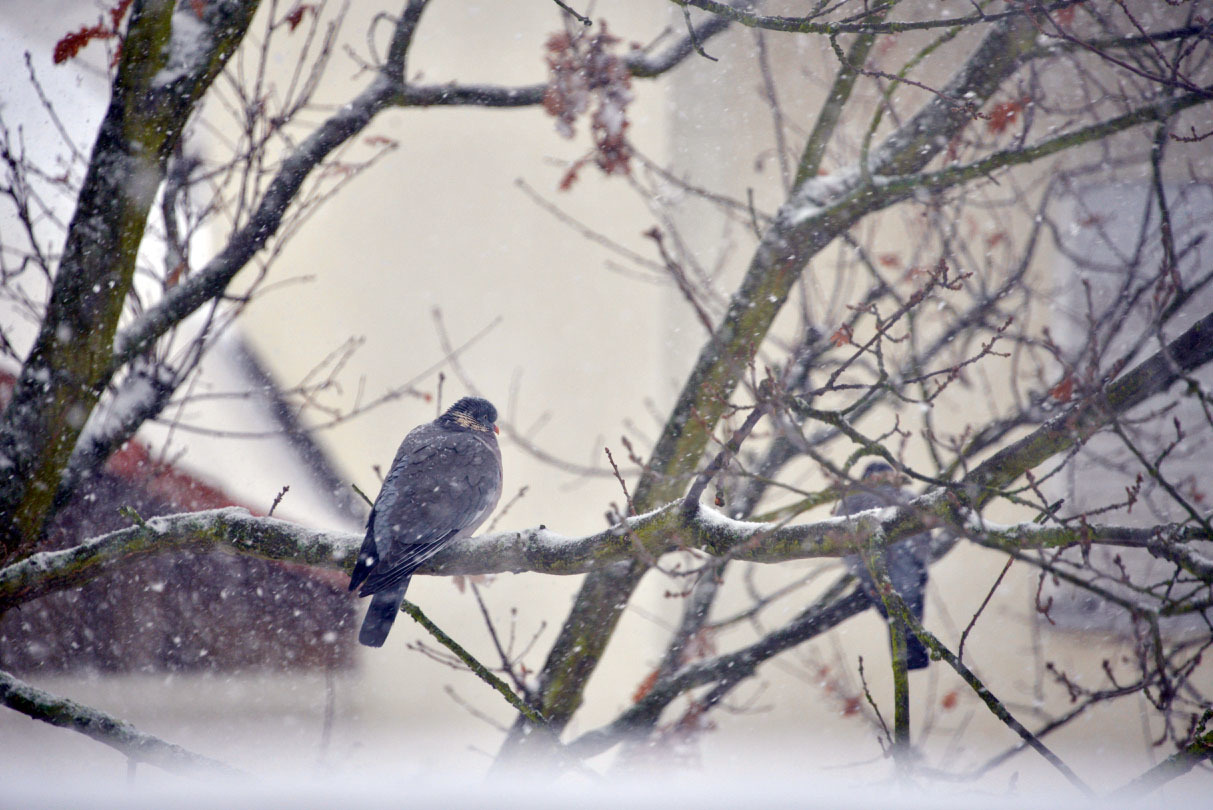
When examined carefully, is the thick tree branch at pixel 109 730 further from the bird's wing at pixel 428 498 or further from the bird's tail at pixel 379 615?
the bird's wing at pixel 428 498

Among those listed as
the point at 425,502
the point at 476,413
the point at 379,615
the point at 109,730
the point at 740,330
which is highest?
the point at 740,330

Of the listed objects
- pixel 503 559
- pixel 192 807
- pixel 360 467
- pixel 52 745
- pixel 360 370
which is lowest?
pixel 192 807

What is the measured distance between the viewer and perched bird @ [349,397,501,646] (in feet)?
5.79

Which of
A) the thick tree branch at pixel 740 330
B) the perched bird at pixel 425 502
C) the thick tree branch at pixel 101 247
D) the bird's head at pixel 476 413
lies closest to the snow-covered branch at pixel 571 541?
the perched bird at pixel 425 502

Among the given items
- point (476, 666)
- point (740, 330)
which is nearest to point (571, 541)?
point (476, 666)

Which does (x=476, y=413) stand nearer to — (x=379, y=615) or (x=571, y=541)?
(x=379, y=615)

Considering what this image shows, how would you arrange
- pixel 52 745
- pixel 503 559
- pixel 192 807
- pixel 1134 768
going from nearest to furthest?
pixel 192 807 < pixel 503 559 < pixel 52 745 < pixel 1134 768

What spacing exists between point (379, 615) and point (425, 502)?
0.30 m

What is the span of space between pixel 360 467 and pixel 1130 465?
12.0 ft

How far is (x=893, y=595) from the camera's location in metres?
1.30

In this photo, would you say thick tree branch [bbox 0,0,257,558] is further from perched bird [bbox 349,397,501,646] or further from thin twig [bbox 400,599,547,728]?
thin twig [bbox 400,599,547,728]

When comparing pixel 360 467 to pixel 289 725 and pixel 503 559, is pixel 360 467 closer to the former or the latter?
pixel 289 725

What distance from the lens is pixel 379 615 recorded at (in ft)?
6.21

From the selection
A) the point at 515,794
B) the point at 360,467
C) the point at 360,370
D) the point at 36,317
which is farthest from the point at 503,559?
the point at 360,370
